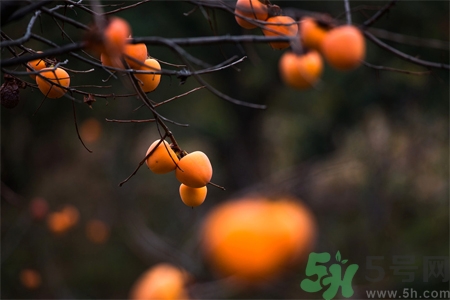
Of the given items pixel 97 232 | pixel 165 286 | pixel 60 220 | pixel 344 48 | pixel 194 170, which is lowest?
pixel 97 232

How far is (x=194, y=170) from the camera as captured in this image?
86 cm

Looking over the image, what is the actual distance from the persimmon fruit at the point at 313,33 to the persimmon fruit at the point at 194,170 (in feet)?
1.06

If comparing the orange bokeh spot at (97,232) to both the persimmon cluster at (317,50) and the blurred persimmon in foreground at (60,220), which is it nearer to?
the blurred persimmon in foreground at (60,220)

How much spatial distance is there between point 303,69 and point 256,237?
11.9 inches

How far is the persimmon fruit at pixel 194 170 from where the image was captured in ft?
2.84

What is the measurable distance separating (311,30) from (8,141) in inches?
152

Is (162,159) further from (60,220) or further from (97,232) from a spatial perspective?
(97,232)

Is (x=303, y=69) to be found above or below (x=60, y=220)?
above

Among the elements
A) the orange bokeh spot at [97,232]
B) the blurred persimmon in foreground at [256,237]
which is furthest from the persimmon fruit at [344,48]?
the orange bokeh spot at [97,232]

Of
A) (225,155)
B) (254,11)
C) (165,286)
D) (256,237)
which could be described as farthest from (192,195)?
(225,155)

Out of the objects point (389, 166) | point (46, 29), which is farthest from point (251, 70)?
point (46, 29)

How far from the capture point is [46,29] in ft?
10.6

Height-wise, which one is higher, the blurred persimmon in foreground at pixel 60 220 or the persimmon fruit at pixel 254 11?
the persimmon fruit at pixel 254 11

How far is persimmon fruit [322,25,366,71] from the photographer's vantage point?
59 centimetres
